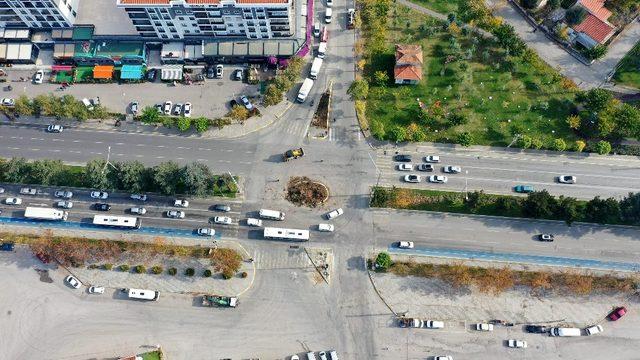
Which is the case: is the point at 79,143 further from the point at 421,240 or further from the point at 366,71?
the point at 421,240

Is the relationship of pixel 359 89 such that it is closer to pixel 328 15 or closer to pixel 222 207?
pixel 328 15

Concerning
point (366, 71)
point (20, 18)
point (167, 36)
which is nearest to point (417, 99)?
point (366, 71)

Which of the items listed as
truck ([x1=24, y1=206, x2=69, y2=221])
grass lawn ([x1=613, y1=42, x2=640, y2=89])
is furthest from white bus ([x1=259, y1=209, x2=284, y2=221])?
grass lawn ([x1=613, y1=42, x2=640, y2=89])

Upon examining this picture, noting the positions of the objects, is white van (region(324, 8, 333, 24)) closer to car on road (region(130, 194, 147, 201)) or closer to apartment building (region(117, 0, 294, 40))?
apartment building (region(117, 0, 294, 40))

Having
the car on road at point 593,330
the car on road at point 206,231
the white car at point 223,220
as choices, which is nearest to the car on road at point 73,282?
the car on road at point 206,231

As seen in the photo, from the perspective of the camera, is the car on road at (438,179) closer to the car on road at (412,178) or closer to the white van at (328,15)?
the car on road at (412,178)
